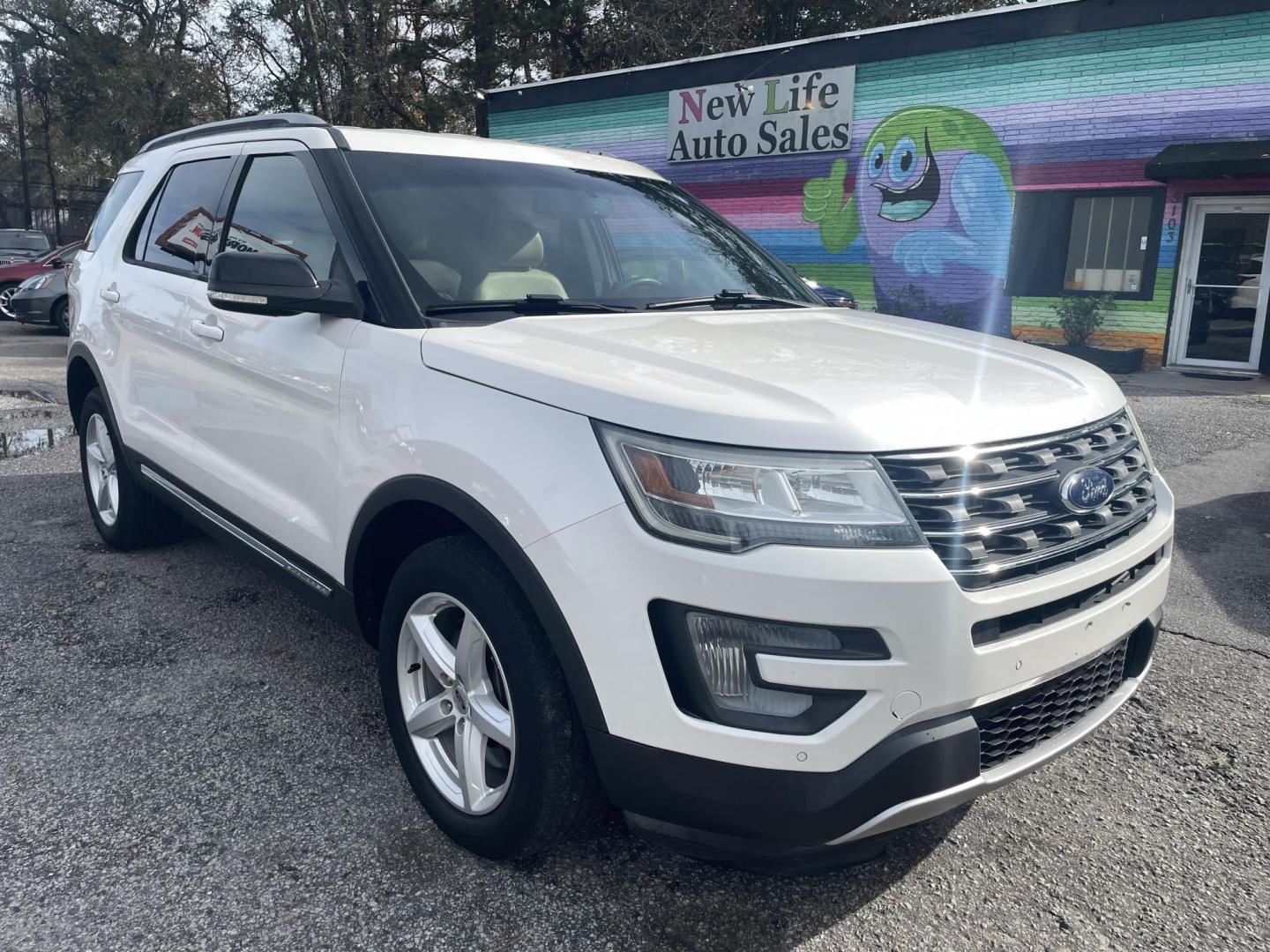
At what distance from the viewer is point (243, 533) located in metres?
3.40

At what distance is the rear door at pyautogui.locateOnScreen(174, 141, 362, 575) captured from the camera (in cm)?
285

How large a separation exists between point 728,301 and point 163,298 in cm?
229

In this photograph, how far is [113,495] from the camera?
482cm

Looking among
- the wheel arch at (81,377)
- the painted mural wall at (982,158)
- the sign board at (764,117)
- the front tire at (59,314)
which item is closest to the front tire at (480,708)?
the wheel arch at (81,377)

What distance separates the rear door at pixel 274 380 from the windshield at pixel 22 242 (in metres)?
17.1

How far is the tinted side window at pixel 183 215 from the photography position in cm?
381

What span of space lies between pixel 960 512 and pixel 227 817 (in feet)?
6.80

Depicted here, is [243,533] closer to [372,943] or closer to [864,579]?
[372,943]

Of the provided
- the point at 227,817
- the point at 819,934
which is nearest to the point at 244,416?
the point at 227,817

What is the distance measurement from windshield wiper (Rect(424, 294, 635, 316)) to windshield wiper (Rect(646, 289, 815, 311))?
0.54 feet

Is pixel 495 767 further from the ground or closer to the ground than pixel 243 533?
closer to the ground

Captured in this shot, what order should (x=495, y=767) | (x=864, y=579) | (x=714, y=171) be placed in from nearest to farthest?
(x=864, y=579), (x=495, y=767), (x=714, y=171)


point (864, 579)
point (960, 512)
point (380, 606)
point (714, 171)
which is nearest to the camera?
point (864, 579)

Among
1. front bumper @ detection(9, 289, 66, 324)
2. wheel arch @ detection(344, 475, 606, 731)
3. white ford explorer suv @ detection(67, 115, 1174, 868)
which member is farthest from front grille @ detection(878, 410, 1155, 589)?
front bumper @ detection(9, 289, 66, 324)
